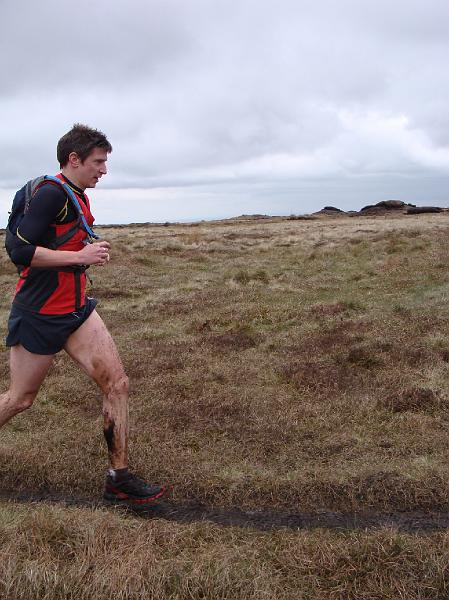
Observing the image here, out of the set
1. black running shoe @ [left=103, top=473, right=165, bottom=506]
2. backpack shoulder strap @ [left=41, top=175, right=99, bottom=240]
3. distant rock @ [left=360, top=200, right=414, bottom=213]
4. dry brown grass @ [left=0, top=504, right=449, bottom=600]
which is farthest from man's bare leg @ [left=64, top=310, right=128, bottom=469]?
distant rock @ [left=360, top=200, right=414, bottom=213]

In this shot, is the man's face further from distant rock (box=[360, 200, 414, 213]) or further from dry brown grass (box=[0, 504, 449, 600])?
distant rock (box=[360, 200, 414, 213])

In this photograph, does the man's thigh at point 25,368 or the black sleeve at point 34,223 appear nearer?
the black sleeve at point 34,223

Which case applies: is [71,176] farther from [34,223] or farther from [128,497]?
[128,497]

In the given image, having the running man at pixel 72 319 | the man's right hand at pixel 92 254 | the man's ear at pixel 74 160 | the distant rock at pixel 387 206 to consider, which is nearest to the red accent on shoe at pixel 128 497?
the running man at pixel 72 319

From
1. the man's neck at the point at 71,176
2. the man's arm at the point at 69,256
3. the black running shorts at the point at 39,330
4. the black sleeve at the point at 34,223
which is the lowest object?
the black running shorts at the point at 39,330

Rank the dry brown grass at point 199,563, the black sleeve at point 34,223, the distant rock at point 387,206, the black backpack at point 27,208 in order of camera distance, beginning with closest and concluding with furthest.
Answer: the dry brown grass at point 199,563 < the black sleeve at point 34,223 < the black backpack at point 27,208 < the distant rock at point 387,206

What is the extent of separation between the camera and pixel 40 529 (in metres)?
3.71

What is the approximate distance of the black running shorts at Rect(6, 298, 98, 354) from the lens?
4.32 m

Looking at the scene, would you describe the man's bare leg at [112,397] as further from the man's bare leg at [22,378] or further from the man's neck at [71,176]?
the man's neck at [71,176]

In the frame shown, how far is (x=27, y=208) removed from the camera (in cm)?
415

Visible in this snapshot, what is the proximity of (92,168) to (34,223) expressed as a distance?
0.68 meters

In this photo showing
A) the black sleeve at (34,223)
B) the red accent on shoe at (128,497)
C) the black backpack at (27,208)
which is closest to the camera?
the black sleeve at (34,223)

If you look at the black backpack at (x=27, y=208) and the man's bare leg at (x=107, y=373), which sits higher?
the black backpack at (x=27, y=208)

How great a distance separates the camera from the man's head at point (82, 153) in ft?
14.3
